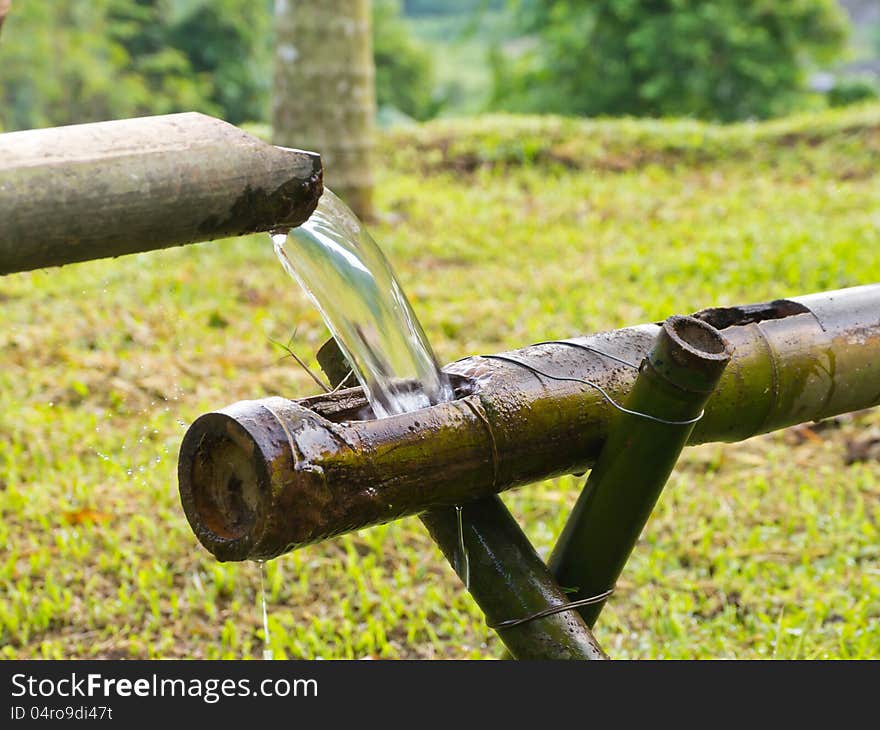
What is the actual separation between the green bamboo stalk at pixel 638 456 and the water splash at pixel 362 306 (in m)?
0.29

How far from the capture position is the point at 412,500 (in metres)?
1.74

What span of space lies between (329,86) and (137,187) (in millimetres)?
5479

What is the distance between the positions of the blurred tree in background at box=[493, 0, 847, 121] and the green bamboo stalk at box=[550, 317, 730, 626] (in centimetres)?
1467

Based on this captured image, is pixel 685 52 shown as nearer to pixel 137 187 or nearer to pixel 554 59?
pixel 554 59

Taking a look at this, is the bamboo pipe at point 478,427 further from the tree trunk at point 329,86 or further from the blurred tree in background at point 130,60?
the blurred tree in background at point 130,60

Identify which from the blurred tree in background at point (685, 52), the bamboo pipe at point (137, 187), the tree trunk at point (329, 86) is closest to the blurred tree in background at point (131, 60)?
the blurred tree in background at point (685, 52)

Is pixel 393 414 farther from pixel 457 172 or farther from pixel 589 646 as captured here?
pixel 457 172

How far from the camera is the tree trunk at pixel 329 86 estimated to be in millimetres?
6629

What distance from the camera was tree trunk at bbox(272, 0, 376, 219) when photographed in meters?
6.63

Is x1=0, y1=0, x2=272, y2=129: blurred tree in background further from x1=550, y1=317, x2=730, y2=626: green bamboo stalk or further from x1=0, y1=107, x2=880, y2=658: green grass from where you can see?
x1=550, y1=317, x2=730, y2=626: green bamboo stalk

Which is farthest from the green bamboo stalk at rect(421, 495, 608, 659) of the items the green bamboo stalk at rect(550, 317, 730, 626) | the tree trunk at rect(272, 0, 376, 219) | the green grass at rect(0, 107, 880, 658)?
the tree trunk at rect(272, 0, 376, 219)

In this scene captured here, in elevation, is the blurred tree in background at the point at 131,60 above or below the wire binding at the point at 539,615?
below

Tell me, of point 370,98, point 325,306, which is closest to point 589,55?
point 370,98

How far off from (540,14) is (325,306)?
1662 centimetres
